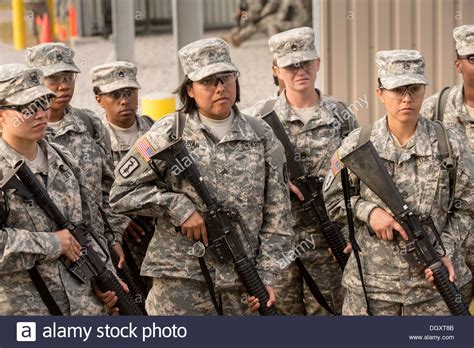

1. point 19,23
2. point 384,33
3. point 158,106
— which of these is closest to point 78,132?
point 384,33

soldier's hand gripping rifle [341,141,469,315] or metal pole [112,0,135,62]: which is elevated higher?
soldier's hand gripping rifle [341,141,469,315]

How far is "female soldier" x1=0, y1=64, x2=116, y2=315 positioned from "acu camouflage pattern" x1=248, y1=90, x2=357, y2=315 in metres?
1.97

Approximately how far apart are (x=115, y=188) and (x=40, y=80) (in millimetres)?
768

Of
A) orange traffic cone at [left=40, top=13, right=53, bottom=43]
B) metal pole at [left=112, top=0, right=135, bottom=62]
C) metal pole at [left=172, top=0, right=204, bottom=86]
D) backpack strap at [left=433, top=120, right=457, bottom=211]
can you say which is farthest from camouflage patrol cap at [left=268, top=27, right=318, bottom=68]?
orange traffic cone at [left=40, top=13, right=53, bottom=43]

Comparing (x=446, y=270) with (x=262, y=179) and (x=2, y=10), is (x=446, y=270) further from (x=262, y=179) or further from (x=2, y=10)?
(x=2, y=10)

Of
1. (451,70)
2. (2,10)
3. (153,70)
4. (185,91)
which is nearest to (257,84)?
(153,70)

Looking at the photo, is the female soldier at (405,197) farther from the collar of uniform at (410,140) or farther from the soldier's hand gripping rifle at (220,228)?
the soldier's hand gripping rifle at (220,228)

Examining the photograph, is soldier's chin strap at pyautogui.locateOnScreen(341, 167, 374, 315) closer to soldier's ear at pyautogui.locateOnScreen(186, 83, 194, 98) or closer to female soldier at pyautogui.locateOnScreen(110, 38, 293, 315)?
female soldier at pyautogui.locateOnScreen(110, 38, 293, 315)

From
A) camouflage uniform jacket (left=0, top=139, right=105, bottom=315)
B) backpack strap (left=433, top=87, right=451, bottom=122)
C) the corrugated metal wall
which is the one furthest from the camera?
the corrugated metal wall

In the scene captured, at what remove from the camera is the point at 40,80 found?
7211 millimetres

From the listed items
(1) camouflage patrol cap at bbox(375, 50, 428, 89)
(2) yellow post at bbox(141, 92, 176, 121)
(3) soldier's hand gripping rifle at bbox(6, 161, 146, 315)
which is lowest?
(2) yellow post at bbox(141, 92, 176, 121)

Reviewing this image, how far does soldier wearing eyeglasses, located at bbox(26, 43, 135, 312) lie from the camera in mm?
8750

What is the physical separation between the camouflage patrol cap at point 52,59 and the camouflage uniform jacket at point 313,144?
1.44m

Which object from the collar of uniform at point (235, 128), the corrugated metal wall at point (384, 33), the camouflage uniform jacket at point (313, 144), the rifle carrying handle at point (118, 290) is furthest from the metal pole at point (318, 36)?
the rifle carrying handle at point (118, 290)
